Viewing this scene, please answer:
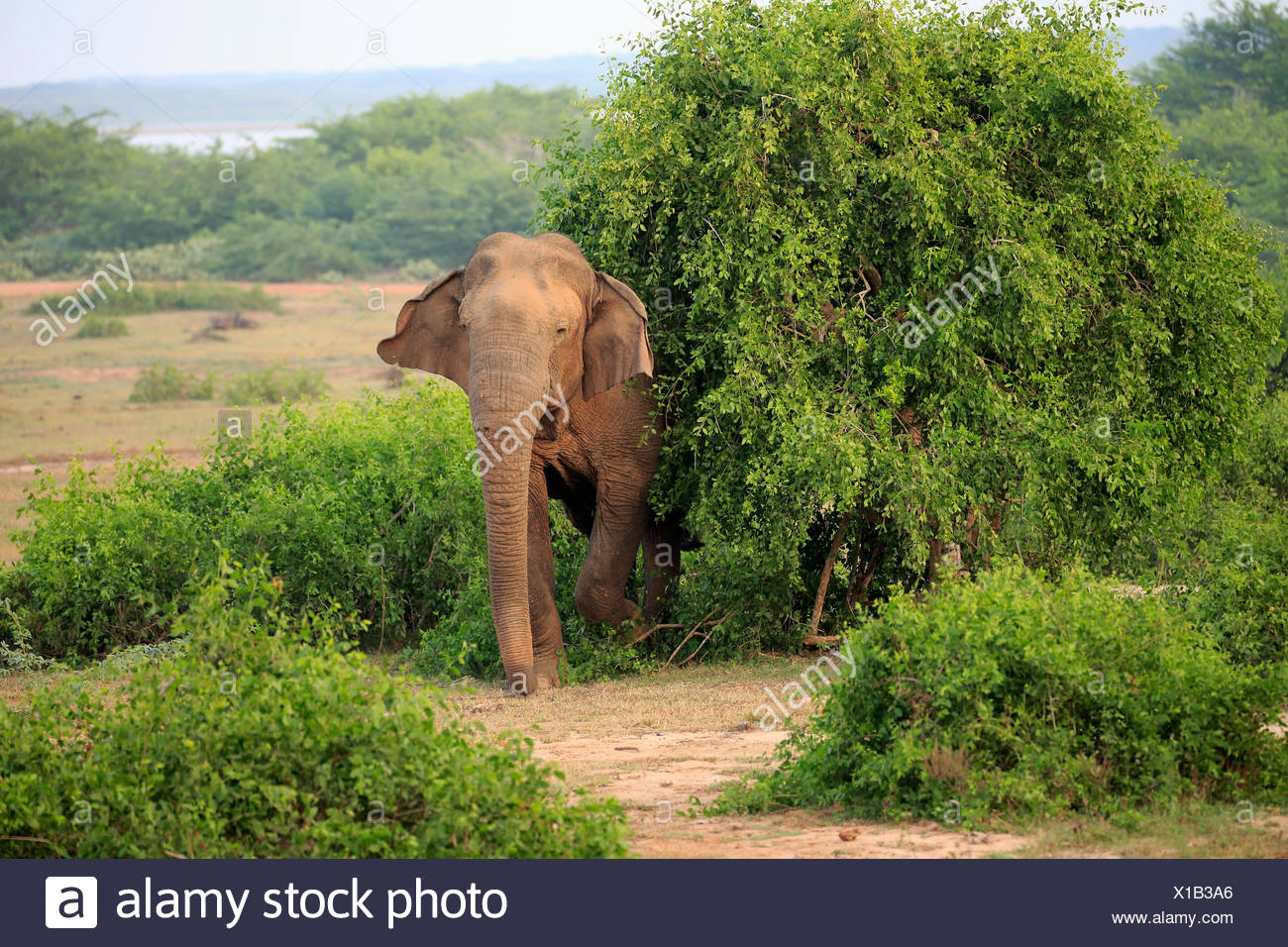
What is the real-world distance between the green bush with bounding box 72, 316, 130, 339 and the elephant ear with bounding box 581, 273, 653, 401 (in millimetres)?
32989

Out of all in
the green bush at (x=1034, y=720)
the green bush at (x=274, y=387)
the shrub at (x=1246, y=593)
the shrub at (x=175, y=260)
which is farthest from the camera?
the shrub at (x=175, y=260)

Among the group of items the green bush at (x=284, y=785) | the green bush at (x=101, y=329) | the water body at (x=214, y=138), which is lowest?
the green bush at (x=284, y=785)

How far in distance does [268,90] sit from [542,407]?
132 m

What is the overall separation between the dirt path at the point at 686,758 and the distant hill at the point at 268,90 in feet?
291

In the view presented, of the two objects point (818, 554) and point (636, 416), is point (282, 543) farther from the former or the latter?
point (818, 554)

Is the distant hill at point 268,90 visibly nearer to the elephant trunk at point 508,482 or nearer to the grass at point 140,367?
the grass at point 140,367

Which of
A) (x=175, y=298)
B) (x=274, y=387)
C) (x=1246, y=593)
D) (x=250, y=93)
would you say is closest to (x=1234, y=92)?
(x=175, y=298)

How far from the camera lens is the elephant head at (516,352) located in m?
10.0

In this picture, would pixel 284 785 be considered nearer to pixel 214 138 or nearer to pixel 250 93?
pixel 214 138

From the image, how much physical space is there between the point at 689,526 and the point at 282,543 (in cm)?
328

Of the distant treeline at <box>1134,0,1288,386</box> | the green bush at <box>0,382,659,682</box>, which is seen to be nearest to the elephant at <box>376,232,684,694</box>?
the green bush at <box>0,382,659,682</box>

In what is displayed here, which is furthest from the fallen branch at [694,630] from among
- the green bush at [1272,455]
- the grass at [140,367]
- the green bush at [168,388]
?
the green bush at [168,388]

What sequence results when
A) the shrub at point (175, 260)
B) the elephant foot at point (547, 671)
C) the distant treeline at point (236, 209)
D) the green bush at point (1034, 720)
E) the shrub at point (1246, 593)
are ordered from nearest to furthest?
the green bush at point (1034, 720), the shrub at point (1246, 593), the elephant foot at point (547, 671), the shrub at point (175, 260), the distant treeline at point (236, 209)
